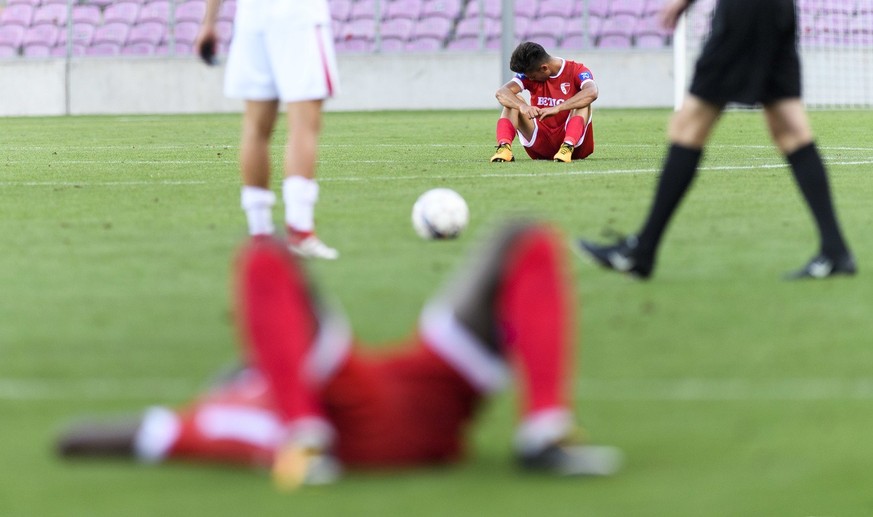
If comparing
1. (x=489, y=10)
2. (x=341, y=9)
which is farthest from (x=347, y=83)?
(x=489, y=10)

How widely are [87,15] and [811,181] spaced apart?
29.6 m

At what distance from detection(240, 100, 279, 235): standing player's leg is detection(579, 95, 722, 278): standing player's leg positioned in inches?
67.1

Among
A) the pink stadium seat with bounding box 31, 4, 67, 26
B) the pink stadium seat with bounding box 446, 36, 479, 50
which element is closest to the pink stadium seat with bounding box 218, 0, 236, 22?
the pink stadium seat with bounding box 31, 4, 67, 26

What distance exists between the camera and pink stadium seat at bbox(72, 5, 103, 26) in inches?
1362

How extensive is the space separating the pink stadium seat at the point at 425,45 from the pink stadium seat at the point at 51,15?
23.2ft

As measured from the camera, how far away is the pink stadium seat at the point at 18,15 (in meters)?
35.1

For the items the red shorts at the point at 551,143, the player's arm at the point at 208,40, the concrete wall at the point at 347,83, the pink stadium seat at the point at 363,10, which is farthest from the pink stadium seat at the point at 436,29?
the player's arm at the point at 208,40

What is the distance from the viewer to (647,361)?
4.89 metres

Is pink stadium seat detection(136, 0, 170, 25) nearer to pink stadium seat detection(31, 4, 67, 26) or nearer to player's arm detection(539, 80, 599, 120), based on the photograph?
pink stadium seat detection(31, 4, 67, 26)

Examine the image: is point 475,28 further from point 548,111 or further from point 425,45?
point 548,111

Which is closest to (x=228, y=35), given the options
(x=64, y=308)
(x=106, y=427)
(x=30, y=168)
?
(x=30, y=168)

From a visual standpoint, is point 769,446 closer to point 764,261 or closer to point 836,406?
point 836,406

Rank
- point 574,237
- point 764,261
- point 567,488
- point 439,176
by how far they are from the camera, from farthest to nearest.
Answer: point 439,176
point 574,237
point 764,261
point 567,488

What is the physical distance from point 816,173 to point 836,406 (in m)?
2.65
